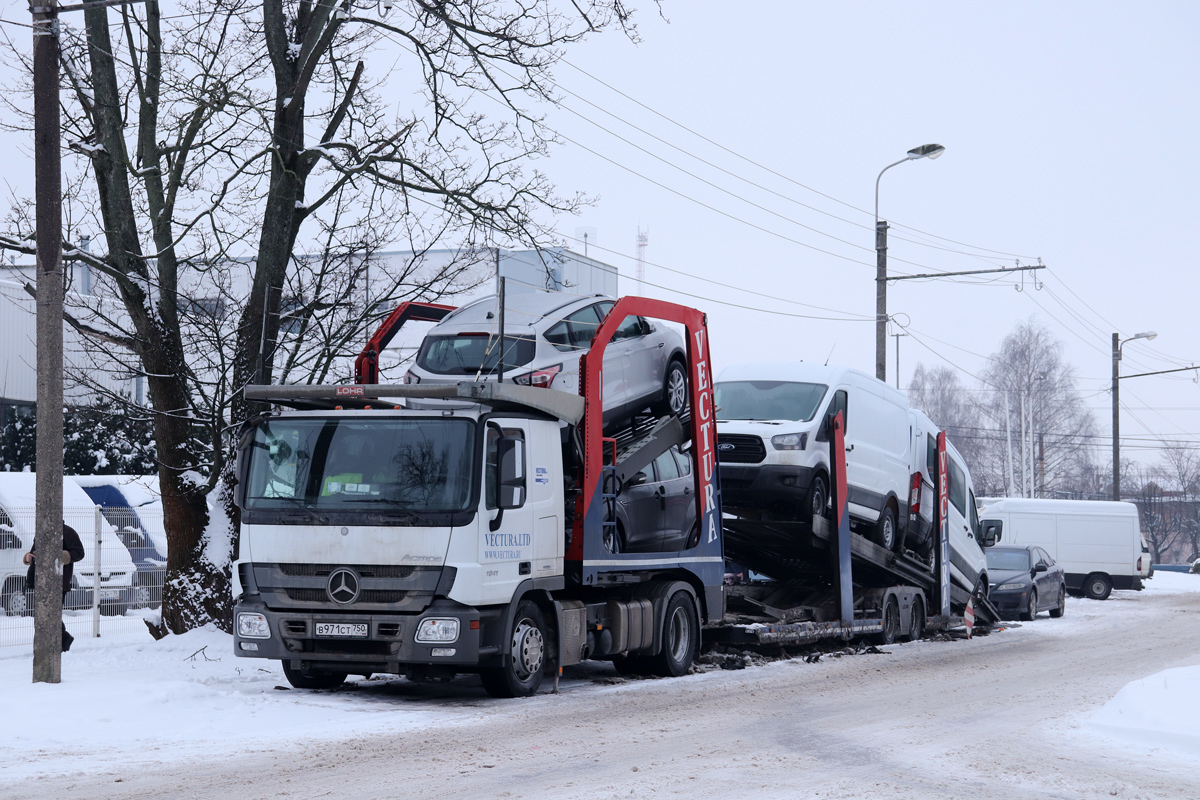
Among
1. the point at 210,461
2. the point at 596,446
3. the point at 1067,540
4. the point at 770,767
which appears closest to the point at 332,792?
the point at 770,767

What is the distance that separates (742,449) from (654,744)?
6924mm

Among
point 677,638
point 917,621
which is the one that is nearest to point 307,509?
point 677,638

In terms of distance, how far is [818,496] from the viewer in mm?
15422

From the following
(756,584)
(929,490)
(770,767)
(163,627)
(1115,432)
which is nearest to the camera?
(770,767)

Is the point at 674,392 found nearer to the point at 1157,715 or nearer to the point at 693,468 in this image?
the point at 693,468

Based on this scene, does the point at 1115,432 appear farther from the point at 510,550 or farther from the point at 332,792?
the point at 332,792

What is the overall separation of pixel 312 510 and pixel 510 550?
165 cm

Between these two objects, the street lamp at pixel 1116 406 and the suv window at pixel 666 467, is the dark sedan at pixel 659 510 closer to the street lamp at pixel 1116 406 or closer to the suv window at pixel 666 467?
the suv window at pixel 666 467

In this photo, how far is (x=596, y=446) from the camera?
11578 millimetres

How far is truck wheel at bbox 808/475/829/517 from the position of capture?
15.2 m

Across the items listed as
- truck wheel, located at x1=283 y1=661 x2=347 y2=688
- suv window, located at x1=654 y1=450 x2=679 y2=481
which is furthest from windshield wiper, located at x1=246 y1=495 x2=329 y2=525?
suv window, located at x1=654 y1=450 x2=679 y2=481

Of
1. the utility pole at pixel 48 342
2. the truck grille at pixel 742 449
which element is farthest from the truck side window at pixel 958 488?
the utility pole at pixel 48 342

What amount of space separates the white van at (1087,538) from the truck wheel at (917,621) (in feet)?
48.8

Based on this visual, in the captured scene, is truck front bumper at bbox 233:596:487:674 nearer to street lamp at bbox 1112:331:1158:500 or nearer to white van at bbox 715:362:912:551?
white van at bbox 715:362:912:551
